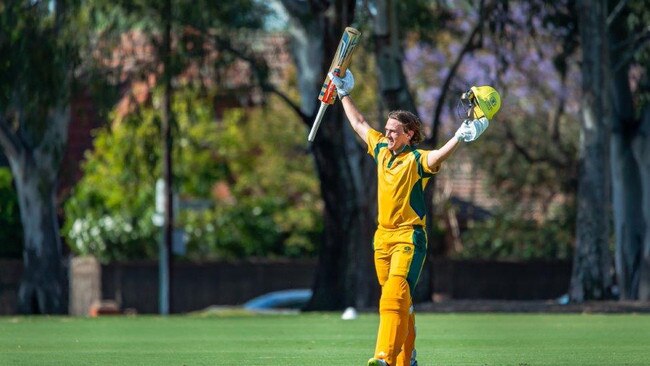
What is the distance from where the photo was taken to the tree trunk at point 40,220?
3017cm

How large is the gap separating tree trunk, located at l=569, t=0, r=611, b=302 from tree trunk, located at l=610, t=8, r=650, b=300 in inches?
147

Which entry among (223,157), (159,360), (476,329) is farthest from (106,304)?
(159,360)

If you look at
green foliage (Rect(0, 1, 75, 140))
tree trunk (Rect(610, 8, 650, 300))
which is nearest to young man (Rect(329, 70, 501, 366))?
green foliage (Rect(0, 1, 75, 140))

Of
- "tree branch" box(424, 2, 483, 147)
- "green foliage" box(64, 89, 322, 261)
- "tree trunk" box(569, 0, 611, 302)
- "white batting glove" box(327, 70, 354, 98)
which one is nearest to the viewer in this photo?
"white batting glove" box(327, 70, 354, 98)

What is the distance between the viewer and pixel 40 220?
102ft

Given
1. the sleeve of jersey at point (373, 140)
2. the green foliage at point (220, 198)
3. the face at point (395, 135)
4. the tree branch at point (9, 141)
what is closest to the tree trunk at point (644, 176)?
the tree branch at point (9, 141)

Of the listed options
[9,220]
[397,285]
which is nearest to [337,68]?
[397,285]

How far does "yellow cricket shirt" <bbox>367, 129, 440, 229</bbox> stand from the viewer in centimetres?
1116

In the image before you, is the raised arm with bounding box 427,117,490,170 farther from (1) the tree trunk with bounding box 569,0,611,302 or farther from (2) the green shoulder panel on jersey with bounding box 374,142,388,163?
(1) the tree trunk with bounding box 569,0,611,302

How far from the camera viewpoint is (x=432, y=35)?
34219mm

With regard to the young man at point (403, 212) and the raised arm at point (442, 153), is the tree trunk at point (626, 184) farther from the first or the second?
the raised arm at point (442, 153)

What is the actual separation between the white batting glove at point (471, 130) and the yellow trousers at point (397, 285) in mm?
733

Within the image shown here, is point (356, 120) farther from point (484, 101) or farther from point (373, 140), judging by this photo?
point (484, 101)

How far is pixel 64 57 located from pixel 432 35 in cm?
977
